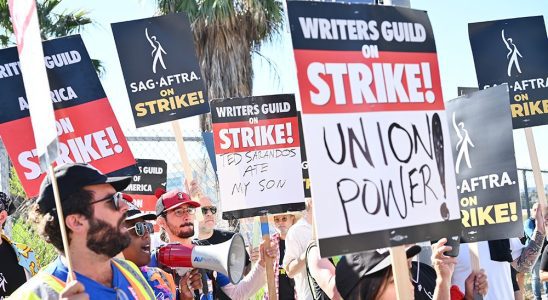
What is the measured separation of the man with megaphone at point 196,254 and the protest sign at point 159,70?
185cm

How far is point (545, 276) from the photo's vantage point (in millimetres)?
7664

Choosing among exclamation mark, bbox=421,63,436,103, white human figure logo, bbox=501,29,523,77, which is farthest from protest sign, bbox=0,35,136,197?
white human figure logo, bbox=501,29,523,77

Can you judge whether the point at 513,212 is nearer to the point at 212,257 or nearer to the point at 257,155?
the point at 212,257

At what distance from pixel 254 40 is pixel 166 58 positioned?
984 centimetres

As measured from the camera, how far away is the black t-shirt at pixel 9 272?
5062mm

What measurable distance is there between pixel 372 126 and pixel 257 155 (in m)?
3.65

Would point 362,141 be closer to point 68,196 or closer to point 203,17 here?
point 68,196

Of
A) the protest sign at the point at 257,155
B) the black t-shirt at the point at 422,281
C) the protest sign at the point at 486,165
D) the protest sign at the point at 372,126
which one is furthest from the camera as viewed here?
the protest sign at the point at 257,155

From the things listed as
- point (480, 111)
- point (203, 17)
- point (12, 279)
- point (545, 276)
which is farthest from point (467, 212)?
point (203, 17)

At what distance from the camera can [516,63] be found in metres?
7.12

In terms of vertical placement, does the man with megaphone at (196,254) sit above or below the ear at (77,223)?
below

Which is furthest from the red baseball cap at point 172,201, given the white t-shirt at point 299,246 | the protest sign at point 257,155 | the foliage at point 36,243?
the foliage at point 36,243

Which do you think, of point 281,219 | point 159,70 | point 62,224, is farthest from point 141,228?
point 159,70

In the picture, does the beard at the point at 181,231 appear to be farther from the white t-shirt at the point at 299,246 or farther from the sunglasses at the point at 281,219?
the sunglasses at the point at 281,219
